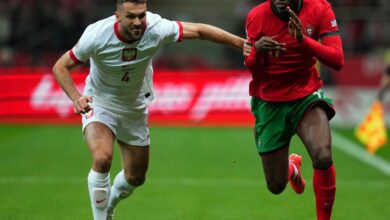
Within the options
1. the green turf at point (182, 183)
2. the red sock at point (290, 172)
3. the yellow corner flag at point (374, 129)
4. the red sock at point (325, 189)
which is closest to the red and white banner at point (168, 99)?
the green turf at point (182, 183)

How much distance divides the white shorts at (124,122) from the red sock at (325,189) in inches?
75.0

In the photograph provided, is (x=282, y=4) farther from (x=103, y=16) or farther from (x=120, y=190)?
(x=103, y=16)

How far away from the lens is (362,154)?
15477 mm

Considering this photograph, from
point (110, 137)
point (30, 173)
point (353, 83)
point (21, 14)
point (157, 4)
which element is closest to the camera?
point (110, 137)

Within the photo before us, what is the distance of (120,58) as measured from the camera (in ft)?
26.0

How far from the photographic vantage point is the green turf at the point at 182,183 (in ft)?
32.1

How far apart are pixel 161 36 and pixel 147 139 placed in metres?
1.22

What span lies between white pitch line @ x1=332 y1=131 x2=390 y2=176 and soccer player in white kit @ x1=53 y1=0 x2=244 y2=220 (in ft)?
19.9

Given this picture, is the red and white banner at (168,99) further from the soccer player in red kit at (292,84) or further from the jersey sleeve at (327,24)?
the jersey sleeve at (327,24)

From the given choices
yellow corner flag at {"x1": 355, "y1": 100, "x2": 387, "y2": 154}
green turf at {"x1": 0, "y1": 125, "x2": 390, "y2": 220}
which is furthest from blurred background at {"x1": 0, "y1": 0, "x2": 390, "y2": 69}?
yellow corner flag at {"x1": 355, "y1": 100, "x2": 387, "y2": 154}

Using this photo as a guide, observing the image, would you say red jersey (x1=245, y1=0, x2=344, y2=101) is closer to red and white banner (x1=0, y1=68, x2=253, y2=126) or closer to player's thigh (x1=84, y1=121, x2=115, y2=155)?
player's thigh (x1=84, y1=121, x2=115, y2=155)

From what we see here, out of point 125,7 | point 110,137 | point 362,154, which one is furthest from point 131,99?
point 362,154

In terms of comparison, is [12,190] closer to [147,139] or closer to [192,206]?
[192,206]

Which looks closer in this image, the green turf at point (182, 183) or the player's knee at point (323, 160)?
the player's knee at point (323, 160)
